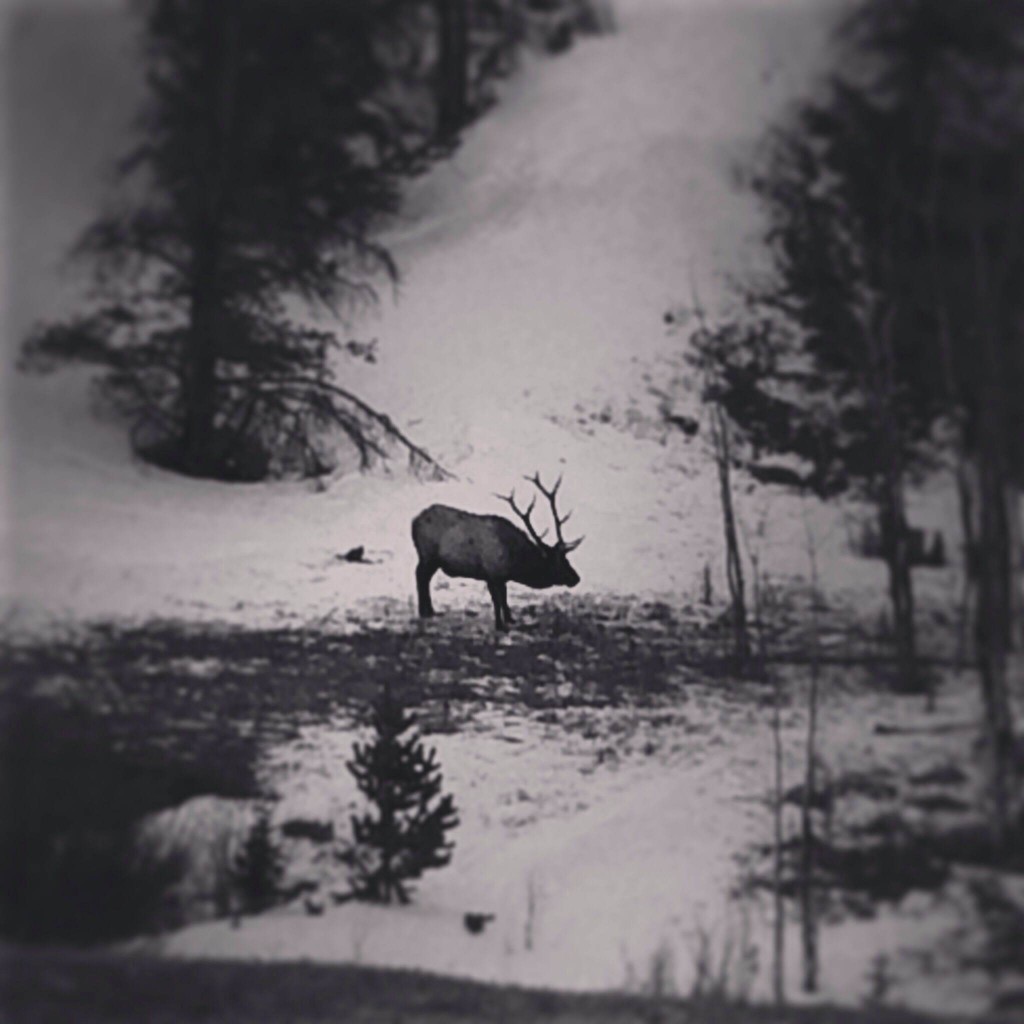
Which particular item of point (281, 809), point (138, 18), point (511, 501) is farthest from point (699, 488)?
point (138, 18)

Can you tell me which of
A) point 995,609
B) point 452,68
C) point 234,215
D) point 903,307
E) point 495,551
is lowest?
point 995,609

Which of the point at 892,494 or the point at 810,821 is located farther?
the point at 892,494

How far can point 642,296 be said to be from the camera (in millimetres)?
3811

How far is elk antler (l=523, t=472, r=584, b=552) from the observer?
3666 millimetres

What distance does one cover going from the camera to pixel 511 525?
3688mm

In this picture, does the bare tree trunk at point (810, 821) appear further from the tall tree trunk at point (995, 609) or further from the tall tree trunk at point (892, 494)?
the tall tree trunk at point (995, 609)

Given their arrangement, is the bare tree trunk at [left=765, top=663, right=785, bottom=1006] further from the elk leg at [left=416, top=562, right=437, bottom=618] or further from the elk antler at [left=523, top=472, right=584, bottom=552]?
the elk leg at [left=416, top=562, right=437, bottom=618]

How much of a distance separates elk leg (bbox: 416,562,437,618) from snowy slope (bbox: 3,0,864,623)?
0.15ft

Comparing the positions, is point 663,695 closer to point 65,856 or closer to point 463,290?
point 463,290

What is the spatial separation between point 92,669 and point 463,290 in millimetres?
1593

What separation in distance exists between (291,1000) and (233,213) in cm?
232

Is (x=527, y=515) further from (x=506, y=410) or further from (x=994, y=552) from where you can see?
(x=994, y=552)

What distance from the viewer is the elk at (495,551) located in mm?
3674

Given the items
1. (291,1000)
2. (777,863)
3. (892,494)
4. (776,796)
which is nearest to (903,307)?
(892,494)
